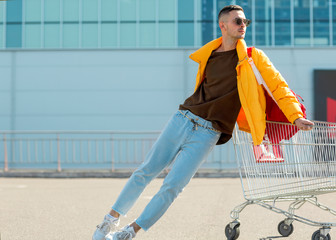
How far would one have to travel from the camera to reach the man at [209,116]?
459cm

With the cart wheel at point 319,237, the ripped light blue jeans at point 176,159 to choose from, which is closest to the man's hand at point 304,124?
the ripped light blue jeans at point 176,159

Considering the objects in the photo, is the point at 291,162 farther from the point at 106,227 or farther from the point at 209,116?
the point at 106,227

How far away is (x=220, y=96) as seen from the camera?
4.70 metres

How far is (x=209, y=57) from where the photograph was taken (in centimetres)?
486

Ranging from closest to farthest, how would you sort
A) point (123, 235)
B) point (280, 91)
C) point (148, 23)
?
1. point (123, 235)
2. point (280, 91)
3. point (148, 23)

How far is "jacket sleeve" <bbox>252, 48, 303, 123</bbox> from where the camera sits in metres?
4.57

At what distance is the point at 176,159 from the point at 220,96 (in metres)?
0.58

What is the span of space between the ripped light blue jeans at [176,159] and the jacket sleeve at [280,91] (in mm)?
539

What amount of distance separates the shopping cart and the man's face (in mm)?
835

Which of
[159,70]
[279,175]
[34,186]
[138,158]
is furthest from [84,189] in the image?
[159,70]

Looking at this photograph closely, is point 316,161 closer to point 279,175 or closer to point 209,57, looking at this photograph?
point 279,175

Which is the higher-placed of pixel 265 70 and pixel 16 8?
pixel 16 8

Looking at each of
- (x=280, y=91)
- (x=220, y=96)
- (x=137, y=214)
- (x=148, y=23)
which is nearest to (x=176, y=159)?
(x=220, y=96)

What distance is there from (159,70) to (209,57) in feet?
58.1
